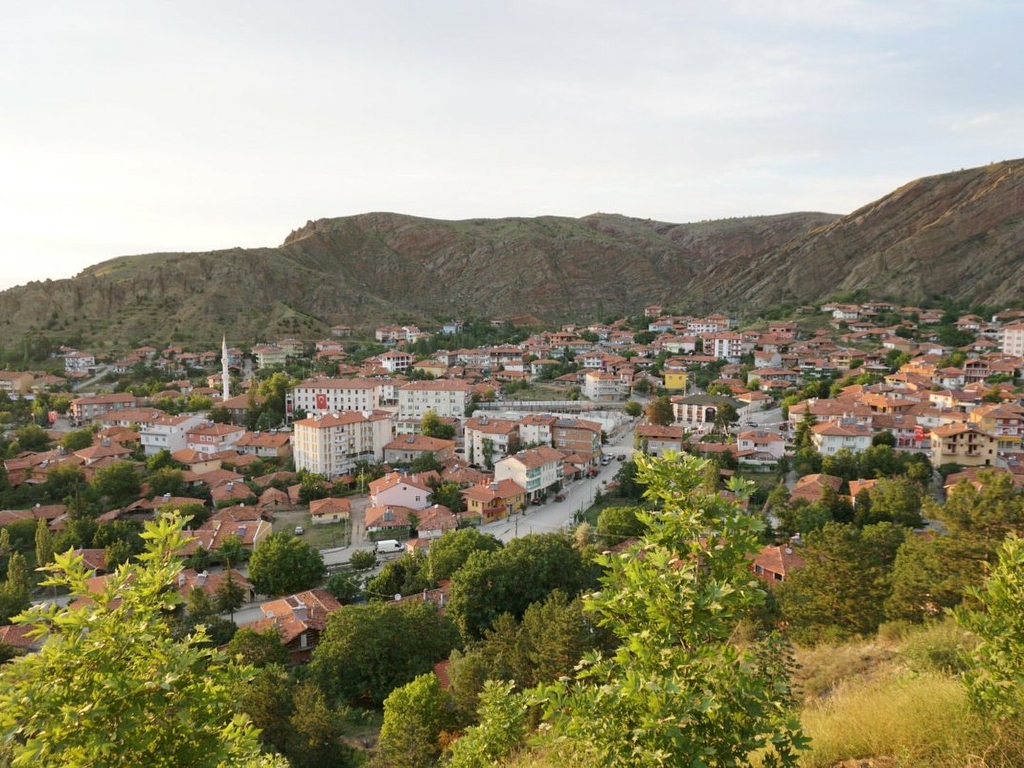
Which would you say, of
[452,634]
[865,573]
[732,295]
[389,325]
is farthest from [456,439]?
[732,295]

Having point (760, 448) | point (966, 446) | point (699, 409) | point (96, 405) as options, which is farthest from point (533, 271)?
point (966, 446)

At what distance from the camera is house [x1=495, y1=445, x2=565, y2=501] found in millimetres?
27797

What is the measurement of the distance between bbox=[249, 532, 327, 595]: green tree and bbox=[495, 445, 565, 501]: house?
10085 mm

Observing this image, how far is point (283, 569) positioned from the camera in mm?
19438

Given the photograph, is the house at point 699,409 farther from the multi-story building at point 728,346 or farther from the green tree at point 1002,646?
the green tree at point 1002,646

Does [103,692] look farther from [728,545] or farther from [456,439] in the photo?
[456,439]

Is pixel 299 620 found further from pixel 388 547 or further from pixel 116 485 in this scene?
pixel 116 485

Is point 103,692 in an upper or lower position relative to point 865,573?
upper

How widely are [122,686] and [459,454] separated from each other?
104ft

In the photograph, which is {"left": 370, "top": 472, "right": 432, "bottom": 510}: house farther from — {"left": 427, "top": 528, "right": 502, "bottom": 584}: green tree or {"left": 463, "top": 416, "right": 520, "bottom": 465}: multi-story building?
{"left": 427, "top": 528, "right": 502, "bottom": 584}: green tree

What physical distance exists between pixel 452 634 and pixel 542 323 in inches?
2889

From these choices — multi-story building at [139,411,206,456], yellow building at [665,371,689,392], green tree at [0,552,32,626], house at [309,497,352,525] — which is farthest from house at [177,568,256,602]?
yellow building at [665,371,689,392]

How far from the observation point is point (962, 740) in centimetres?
377

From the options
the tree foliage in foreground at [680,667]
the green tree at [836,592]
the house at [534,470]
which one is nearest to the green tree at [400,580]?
the house at [534,470]
